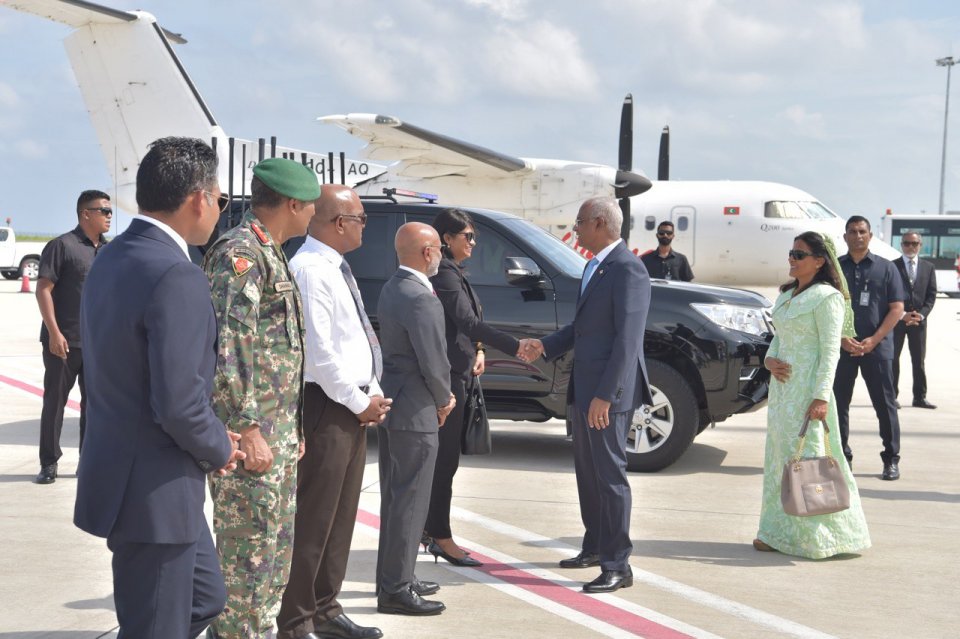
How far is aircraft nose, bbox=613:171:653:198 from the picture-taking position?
19.2m

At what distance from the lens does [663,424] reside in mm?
7809

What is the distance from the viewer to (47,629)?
4.29m

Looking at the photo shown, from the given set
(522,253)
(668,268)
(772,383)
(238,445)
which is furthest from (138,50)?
(238,445)

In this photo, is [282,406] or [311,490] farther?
[311,490]

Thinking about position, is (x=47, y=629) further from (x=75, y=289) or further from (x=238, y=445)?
(x=75, y=289)

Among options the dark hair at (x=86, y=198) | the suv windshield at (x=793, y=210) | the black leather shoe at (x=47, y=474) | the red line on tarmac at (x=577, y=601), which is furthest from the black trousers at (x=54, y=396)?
the suv windshield at (x=793, y=210)

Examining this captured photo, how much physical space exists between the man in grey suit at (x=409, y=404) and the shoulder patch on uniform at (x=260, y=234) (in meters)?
1.11

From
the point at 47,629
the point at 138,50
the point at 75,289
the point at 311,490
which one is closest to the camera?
the point at 311,490

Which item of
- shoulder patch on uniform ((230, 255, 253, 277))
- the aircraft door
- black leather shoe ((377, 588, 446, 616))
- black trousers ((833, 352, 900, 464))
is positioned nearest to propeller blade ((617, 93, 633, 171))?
the aircraft door

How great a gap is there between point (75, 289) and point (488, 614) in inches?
159

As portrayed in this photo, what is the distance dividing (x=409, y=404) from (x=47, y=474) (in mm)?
3836

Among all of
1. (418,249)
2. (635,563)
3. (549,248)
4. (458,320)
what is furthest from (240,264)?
(549,248)

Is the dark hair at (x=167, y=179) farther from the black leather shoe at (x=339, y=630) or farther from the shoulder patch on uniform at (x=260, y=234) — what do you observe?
the black leather shoe at (x=339, y=630)

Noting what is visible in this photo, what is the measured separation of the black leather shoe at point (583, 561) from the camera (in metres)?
5.39
